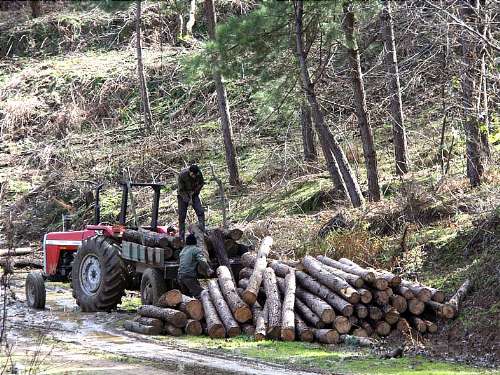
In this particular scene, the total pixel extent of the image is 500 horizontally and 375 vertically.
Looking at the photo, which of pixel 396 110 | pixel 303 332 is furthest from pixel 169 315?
pixel 396 110

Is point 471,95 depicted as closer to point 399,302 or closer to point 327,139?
point 327,139

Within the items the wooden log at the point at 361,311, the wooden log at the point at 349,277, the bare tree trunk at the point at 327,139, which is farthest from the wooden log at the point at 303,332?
the bare tree trunk at the point at 327,139

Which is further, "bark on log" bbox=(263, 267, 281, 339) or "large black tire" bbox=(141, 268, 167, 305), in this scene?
"large black tire" bbox=(141, 268, 167, 305)

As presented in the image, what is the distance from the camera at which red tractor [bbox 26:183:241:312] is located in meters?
14.9

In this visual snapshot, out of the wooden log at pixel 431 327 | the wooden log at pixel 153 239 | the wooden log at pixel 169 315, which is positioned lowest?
the wooden log at pixel 431 327

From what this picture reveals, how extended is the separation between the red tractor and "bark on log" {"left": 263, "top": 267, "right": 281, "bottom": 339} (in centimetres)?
126

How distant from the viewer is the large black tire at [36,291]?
16.6m

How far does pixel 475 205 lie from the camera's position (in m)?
16.6

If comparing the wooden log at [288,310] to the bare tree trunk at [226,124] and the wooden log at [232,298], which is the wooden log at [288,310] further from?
the bare tree trunk at [226,124]

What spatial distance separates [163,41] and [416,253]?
23.3 metres

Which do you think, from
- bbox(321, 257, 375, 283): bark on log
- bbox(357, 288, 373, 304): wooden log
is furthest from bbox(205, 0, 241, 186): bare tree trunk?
bbox(357, 288, 373, 304): wooden log

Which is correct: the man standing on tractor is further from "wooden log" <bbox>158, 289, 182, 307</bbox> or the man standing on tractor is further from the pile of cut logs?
"wooden log" <bbox>158, 289, 182, 307</bbox>

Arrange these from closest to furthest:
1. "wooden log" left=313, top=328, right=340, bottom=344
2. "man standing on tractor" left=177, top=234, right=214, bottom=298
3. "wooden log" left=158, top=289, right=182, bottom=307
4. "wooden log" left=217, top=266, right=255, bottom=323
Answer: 1. "wooden log" left=313, top=328, right=340, bottom=344
2. "wooden log" left=217, top=266, right=255, bottom=323
3. "wooden log" left=158, top=289, right=182, bottom=307
4. "man standing on tractor" left=177, top=234, right=214, bottom=298

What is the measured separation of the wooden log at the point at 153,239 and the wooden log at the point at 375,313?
11.7ft
